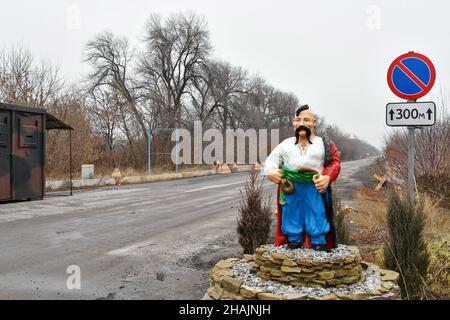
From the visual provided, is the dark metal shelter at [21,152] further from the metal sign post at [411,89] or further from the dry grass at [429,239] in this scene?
the metal sign post at [411,89]

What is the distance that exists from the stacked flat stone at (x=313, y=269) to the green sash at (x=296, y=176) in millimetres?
647

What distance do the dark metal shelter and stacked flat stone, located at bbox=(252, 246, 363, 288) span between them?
11.1 metres

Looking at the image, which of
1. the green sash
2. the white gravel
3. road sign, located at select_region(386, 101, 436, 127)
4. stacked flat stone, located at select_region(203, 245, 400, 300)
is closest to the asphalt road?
stacked flat stone, located at select_region(203, 245, 400, 300)

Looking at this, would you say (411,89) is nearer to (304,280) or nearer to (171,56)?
(304,280)

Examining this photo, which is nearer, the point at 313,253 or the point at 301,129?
the point at 313,253

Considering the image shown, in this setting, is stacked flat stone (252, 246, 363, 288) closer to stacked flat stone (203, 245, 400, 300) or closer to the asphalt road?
stacked flat stone (203, 245, 400, 300)

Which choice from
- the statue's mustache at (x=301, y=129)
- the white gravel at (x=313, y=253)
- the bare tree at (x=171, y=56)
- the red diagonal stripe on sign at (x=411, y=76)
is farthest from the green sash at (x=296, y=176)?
the bare tree at (x=171, y=56)

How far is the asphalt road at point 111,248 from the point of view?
5387mm

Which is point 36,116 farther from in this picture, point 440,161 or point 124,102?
point 124,102

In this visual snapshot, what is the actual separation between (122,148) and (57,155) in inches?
442

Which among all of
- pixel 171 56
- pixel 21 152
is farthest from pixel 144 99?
pixel 21 152

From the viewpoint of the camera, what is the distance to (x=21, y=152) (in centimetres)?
1362

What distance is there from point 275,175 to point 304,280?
3.64 ft

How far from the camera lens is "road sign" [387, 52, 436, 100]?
6.49m
